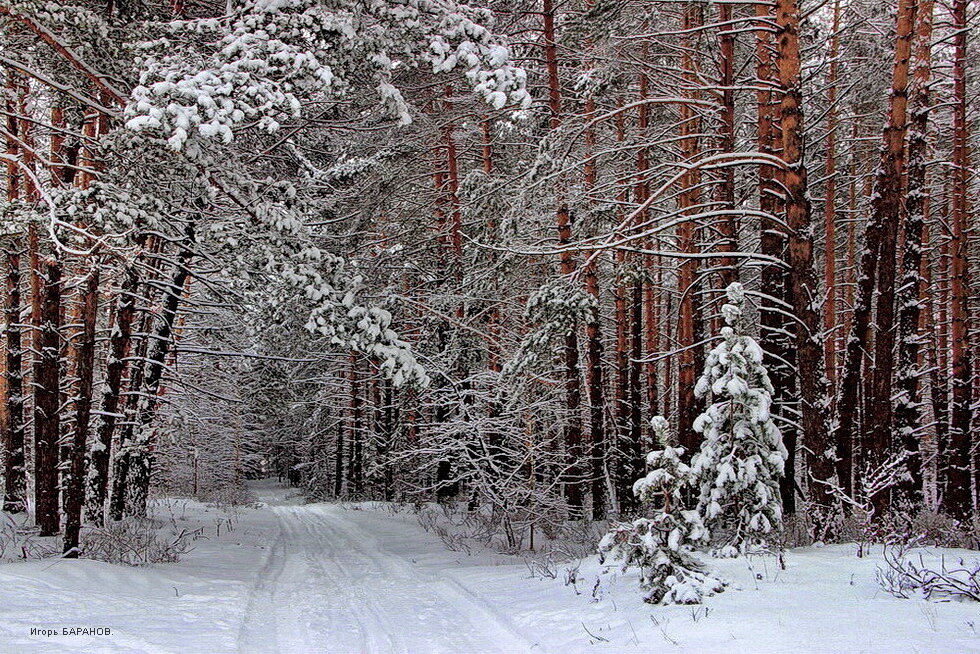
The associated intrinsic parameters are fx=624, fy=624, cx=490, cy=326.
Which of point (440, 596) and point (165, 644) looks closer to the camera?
point (165, 644)

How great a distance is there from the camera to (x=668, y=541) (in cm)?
573

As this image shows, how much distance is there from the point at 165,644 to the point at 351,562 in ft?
18.7

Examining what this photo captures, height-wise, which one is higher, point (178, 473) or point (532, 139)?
point (532, 139)

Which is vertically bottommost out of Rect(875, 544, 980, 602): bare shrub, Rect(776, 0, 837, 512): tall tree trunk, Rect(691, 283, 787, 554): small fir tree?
Rect(875, 544, 980, 602): bare shrub

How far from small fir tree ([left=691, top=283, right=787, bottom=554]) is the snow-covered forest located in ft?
0.14

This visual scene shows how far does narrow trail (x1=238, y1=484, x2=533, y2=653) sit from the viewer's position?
5406 millimetres

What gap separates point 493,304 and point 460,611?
296 inches

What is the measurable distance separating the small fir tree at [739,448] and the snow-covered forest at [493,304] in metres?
0.04

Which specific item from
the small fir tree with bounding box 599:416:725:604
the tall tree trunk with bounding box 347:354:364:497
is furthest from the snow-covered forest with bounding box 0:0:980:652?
the tall tree trunk with bounding box 347:354:364:497

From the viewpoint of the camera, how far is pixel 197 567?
9.12 m

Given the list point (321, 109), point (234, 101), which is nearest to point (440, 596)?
point (234, 101)

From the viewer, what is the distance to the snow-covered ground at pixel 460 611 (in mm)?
4402

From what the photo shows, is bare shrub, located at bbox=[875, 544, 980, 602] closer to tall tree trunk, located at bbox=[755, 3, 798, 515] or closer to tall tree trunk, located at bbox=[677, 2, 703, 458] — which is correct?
tall tree trunk, located at bbox=[755, 3, 798, 515]

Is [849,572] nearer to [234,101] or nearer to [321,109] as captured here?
[234,101]
